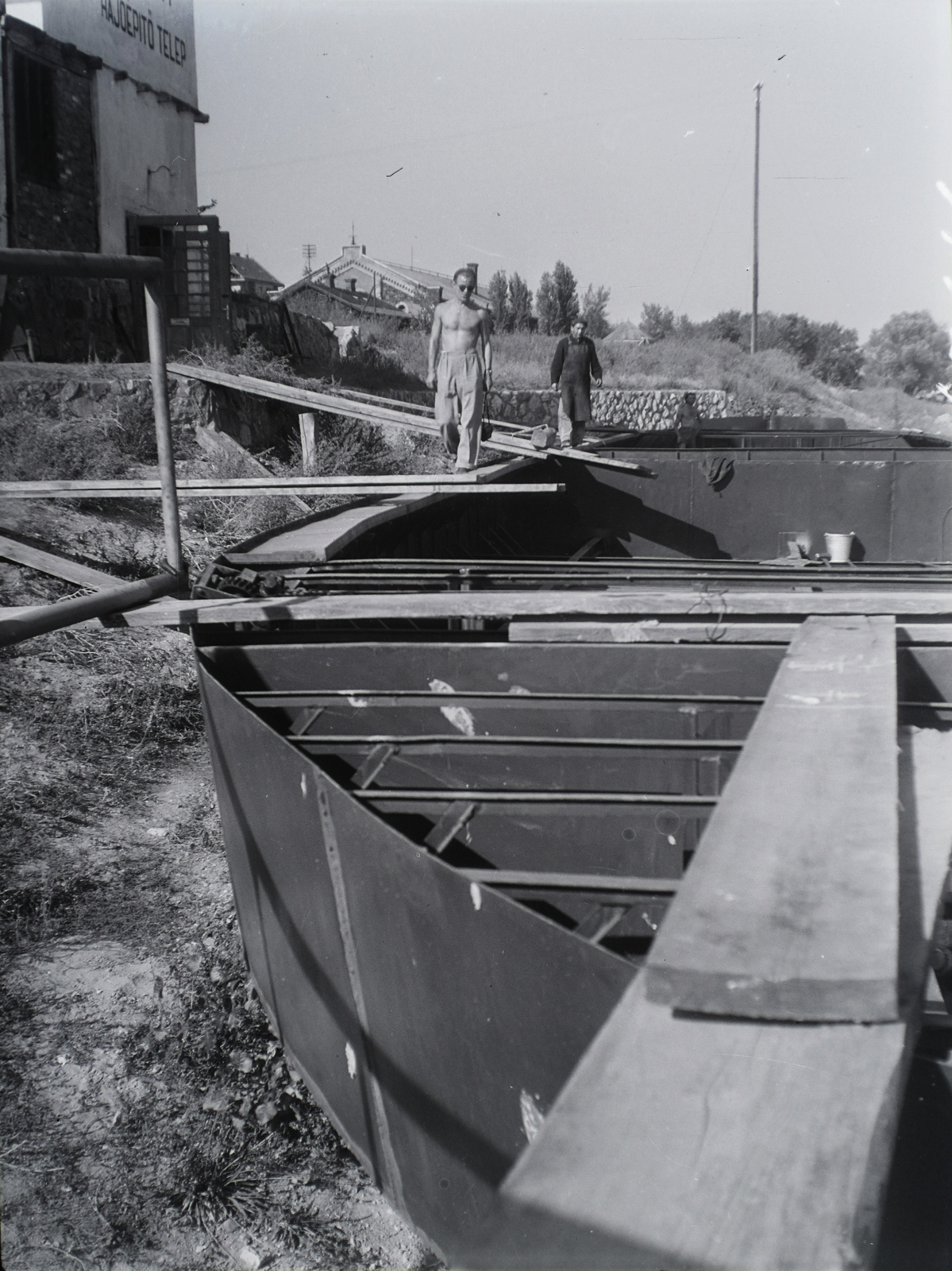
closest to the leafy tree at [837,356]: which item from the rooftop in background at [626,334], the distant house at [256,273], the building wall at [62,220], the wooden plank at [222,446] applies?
the rooftop in background at [626,334]

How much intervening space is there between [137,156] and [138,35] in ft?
6.37

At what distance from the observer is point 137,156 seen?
18484 mm

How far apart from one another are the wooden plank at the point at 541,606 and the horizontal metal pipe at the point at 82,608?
57 mm

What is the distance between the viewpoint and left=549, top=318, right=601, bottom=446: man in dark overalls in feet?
43.0

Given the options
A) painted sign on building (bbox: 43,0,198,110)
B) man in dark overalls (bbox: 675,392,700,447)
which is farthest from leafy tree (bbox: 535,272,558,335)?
man in dark overalls (bbox: 675,392,700,447)

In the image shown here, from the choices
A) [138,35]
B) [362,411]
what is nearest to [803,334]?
[138,35]

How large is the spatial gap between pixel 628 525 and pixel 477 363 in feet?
6.45

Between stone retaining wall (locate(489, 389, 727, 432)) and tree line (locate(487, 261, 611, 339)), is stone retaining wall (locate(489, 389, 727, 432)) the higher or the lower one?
the lower one

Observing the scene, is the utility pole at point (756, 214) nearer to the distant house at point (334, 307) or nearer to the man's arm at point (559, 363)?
the distant house at point (334, 307)

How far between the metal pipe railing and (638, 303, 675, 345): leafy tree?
63748 millimetres

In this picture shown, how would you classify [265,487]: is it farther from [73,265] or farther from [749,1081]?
[749,1081]

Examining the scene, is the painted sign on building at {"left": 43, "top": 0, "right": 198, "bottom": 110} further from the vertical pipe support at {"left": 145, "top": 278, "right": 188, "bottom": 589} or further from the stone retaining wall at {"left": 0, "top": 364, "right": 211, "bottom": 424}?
the vertical pipe support at {"left": 145, "top": 278, "right": 188, "bottom": 589}

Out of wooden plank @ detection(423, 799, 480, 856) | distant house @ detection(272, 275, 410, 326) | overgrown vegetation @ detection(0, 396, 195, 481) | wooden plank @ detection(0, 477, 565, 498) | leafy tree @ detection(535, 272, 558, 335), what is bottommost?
wooden plank @ detection(423, 799, 480, 856)

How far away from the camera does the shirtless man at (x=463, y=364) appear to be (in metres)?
9.45
